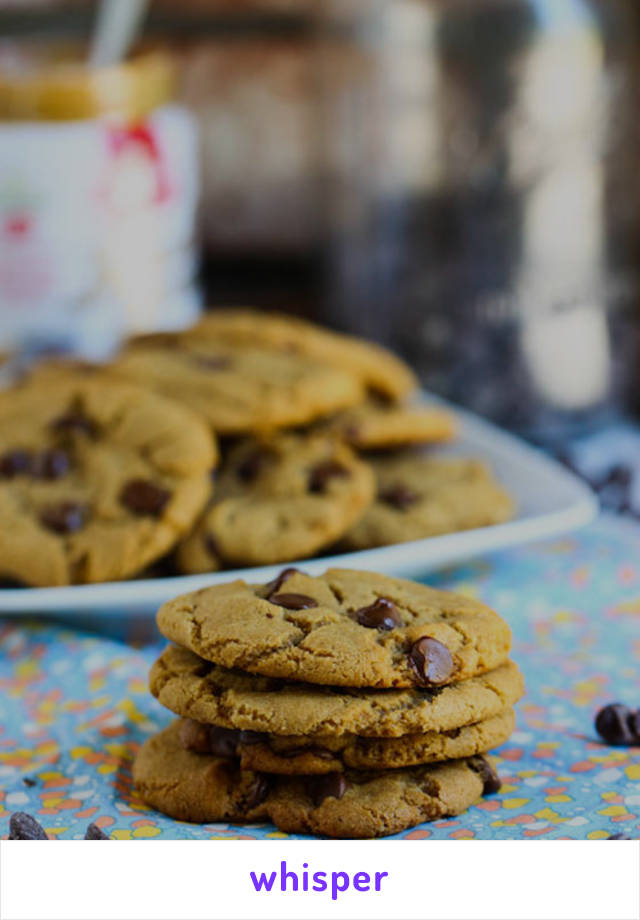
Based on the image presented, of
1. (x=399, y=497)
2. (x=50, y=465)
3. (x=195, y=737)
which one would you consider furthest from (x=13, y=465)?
(x=195, y=737)

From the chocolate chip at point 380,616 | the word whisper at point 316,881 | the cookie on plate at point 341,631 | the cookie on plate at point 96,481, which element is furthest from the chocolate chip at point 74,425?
the word whisper at point 316,881

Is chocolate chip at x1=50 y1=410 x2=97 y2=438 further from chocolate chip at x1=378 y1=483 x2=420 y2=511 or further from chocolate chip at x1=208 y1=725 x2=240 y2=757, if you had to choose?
chocolate chip at x1=208 y1=725 x2=240 y2=757

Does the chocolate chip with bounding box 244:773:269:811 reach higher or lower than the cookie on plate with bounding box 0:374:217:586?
lower

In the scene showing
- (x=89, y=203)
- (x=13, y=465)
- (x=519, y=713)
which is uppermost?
(x=89, y=203)

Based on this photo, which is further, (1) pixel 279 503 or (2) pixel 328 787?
(1) pixel 279 503

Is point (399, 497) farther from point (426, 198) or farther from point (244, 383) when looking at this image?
point (426, 198)

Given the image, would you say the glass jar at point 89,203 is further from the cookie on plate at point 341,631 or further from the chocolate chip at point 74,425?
the cookie on plate at point 341,631

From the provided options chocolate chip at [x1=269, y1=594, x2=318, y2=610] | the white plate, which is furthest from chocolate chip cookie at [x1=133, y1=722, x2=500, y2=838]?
the white plate
